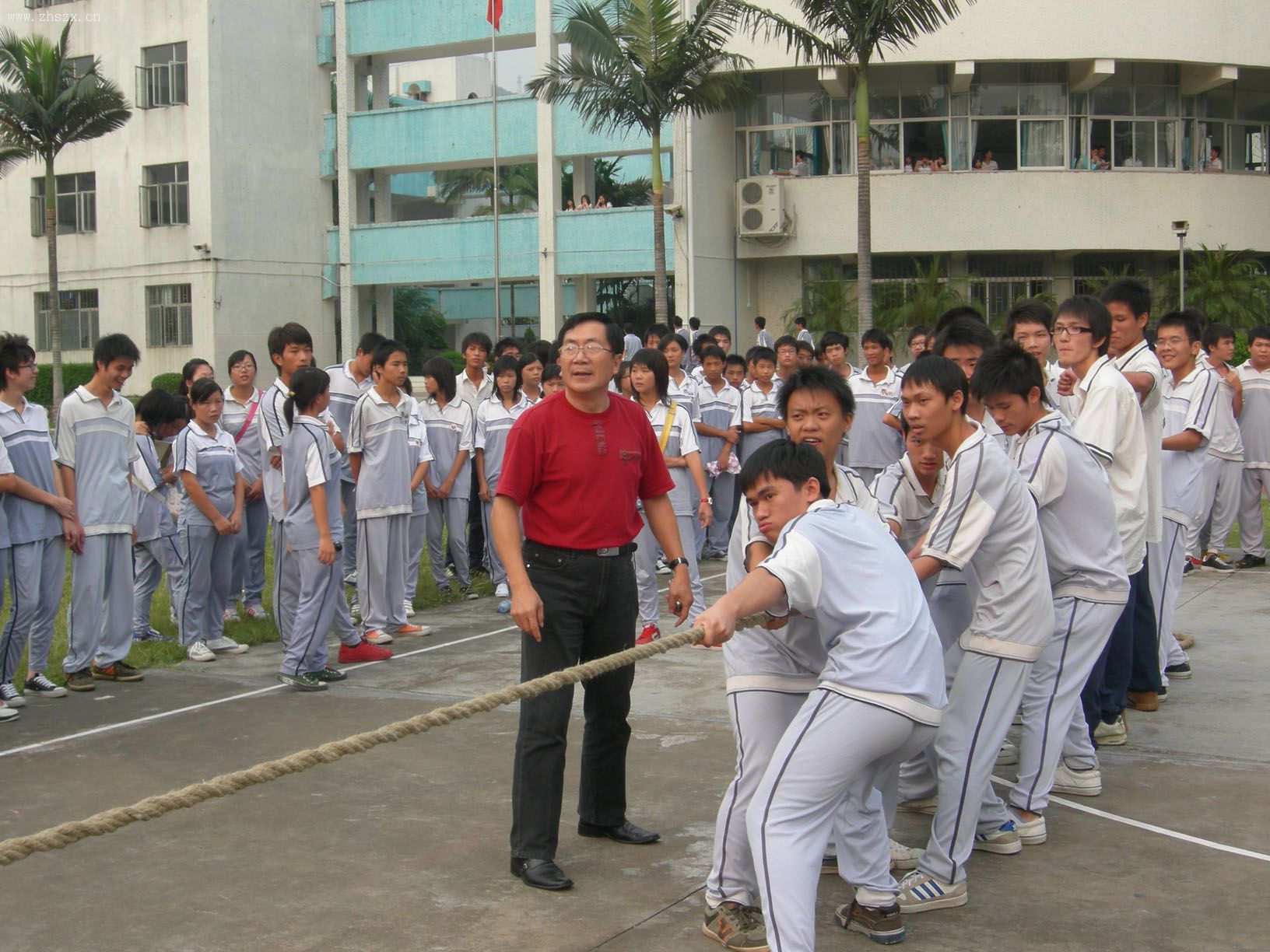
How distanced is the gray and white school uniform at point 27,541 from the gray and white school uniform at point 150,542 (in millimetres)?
977

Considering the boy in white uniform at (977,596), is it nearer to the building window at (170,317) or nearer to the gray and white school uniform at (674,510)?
the gray and white school uniform at (674,510)

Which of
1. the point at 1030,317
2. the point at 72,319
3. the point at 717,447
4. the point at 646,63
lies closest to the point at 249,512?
the point at 717,447

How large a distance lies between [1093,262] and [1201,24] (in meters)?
4.69

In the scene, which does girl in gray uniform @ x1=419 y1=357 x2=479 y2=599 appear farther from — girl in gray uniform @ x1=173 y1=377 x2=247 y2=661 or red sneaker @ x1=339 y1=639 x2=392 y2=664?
red sneaker @ x1=339 y1=639 x2=392 y2=664

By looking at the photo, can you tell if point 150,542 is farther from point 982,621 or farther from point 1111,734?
point 982,621

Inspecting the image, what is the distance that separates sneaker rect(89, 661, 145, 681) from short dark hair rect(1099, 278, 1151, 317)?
5.44m

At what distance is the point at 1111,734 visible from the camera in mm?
5887

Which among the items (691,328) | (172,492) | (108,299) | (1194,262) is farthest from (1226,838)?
(108,299)

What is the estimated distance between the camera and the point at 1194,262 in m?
26.1

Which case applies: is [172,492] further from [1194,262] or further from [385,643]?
[1194,262]

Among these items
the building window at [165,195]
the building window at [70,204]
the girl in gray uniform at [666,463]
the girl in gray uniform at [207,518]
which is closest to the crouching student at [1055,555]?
the girl in gray uniform at [666,463]

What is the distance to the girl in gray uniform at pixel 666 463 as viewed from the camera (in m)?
8.25

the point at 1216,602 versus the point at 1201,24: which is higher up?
the point at 1201,24

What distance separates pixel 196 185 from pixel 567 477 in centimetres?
2886
